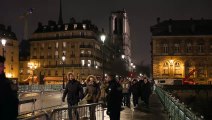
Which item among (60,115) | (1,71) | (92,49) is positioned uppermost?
(92,49)

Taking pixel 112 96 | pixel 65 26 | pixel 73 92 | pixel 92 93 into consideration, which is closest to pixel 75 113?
pixel 112 96

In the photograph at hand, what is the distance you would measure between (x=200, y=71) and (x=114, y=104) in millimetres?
99130

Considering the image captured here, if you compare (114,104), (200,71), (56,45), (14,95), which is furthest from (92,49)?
(14,95)

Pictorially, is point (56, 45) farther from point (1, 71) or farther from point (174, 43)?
point (1, 71)

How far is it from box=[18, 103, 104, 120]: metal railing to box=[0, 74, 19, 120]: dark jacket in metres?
1.13

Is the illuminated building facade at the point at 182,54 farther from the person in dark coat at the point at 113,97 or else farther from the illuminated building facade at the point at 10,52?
the person in dark coat at the point at 113,97

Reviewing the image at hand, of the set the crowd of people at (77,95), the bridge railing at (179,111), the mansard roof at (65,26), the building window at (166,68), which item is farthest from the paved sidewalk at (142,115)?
the mansard roof at (65,26)

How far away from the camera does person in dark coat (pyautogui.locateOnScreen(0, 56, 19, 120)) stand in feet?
22.6

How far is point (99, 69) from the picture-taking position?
139375mm

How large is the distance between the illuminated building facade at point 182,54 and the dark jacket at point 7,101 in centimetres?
10369

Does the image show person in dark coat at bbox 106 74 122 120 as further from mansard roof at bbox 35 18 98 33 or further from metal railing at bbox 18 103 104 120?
mansard roof at bbox 35 18 98 33

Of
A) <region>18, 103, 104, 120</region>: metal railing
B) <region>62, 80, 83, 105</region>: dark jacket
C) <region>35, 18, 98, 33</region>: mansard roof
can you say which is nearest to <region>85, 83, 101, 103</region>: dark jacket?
<region>62, 80, 83, 105</region>: dark jacket

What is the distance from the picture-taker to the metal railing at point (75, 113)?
9227 millimetres

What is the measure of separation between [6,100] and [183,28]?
371ft
